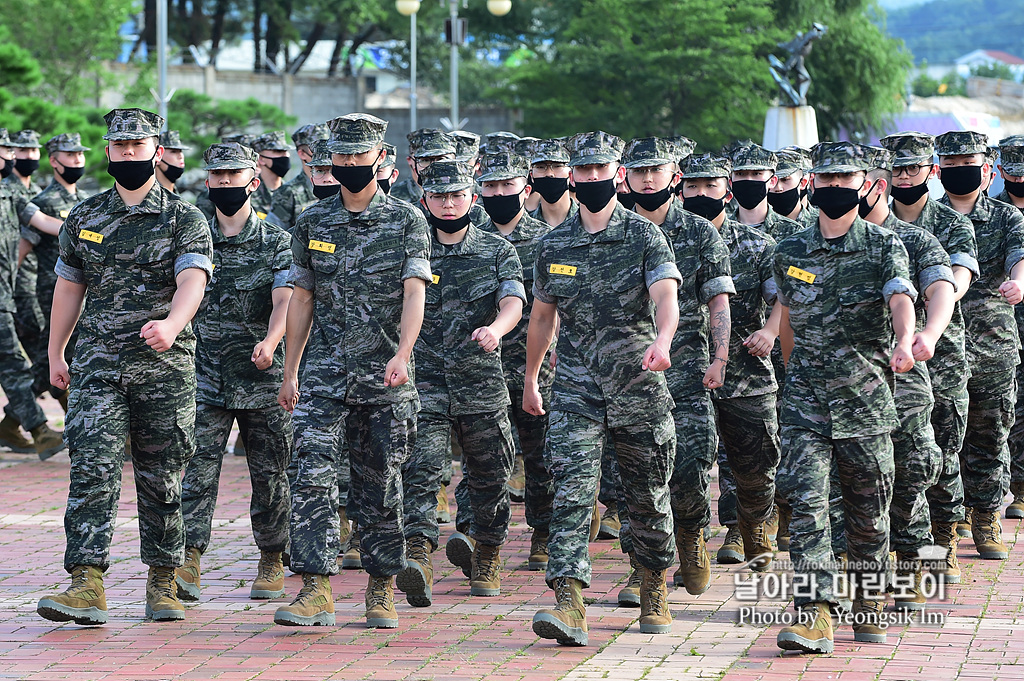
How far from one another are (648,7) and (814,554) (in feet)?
108

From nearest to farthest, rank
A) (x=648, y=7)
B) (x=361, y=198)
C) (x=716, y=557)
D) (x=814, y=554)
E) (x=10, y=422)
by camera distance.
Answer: (x=814, y=554) < (x=361, y=198) < (x=716, y=557) < (x=10, y=422) < (x=648, y=7)

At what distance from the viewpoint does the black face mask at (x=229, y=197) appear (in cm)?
835

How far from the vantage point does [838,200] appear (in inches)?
280

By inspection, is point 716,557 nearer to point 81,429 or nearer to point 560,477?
point 560,477

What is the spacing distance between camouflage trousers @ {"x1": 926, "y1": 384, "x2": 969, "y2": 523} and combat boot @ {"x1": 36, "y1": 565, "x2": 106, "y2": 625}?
15.0ft

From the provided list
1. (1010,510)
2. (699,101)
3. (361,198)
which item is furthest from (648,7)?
(361,198)

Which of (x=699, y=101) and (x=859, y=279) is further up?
(x=699, y=101)

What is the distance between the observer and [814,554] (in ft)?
22.8

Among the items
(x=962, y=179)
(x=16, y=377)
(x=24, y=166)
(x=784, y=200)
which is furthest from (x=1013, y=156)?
(x=24, y=166)

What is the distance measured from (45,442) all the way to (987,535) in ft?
25.7

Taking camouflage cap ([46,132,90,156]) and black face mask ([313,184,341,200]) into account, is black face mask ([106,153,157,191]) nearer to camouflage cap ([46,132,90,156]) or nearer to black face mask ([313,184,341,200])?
black face mask ([313,184,341,200])

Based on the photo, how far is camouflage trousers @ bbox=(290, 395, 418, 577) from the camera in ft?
24.0

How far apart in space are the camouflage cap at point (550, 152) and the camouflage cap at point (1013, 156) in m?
3.04

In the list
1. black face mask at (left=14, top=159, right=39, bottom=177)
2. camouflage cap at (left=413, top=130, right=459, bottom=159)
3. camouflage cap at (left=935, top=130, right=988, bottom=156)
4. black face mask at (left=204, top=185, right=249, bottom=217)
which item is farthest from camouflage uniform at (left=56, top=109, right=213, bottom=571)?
black face mask at (left=14, top=159, right=39, bottom=177)
